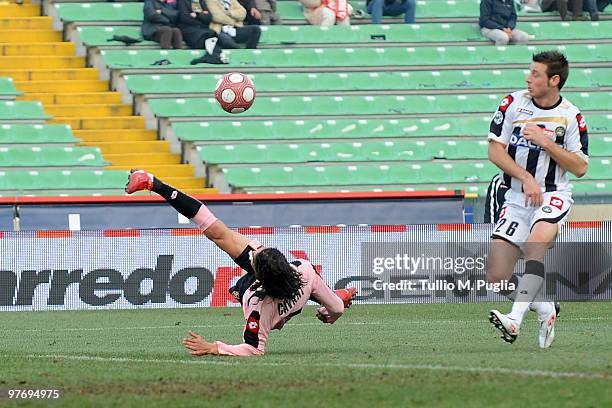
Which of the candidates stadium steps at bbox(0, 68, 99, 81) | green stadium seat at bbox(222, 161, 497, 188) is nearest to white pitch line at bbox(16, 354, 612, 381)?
green stadium seat at bbox(222, 161, 497, 188)

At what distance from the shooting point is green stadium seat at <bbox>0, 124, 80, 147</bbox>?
22453 millimetres

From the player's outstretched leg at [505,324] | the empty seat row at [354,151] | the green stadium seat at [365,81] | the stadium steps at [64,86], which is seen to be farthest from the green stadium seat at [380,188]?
the player's outstretched leg at [505,324]

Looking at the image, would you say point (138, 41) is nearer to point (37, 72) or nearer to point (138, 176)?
point (37, 72)

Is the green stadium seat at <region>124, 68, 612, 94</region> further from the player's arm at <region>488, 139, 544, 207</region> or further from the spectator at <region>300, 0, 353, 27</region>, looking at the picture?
the player's arm at <region>488, 139, 544, 207</region>

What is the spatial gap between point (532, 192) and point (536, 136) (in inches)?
15.4

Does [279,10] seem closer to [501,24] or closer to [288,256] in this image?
[501,24]

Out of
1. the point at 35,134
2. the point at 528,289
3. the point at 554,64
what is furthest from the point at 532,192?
the point at 35,134

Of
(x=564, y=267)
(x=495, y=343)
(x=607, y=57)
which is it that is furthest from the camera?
(x=607, y=57)

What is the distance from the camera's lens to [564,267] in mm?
17438

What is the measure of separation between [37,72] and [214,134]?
3.73 meters

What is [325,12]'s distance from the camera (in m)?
25.8

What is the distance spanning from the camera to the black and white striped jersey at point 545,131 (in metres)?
9.71

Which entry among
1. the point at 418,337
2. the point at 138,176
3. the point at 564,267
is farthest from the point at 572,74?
the point at 138,176

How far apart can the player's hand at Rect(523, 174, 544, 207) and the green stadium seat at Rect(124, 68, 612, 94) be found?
1455cm
